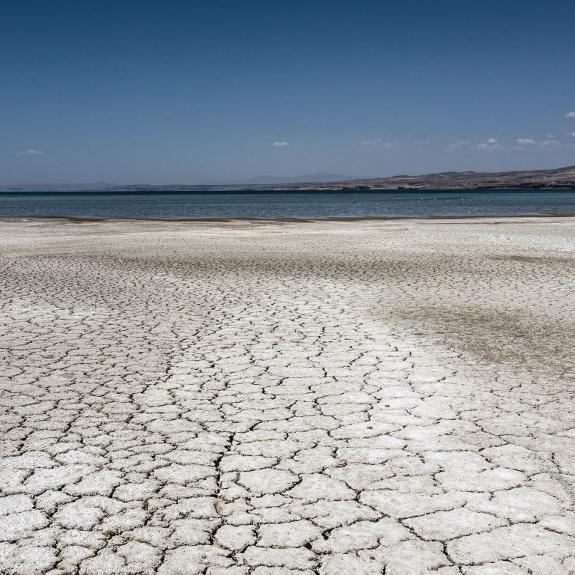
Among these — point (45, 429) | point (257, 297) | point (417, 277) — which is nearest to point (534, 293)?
point (417, 277)

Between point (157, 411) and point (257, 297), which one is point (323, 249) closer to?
point (257, 297)

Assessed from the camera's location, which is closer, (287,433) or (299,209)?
(287,433)

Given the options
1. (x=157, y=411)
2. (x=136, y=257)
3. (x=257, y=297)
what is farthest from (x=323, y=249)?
(x=157, y=411)

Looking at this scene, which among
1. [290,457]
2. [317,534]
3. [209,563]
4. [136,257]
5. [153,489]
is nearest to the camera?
[209,563]

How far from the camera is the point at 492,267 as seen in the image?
13.3 metres

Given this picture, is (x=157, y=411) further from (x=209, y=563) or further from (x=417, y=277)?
(x=417, y=277)

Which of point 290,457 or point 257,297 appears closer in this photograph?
point 290,457

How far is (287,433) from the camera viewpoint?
432cm

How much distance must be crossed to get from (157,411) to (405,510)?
2.09 meters

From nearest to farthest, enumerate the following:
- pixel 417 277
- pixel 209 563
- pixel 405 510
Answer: pixel 209 563 → pixel 405 510 → pixel 417 277

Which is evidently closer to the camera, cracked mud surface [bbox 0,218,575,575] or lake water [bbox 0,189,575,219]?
cracked mud surface [bbox 0,218,575,575]

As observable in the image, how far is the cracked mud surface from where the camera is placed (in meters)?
2.96

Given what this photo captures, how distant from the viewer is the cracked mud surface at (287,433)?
2.96 m

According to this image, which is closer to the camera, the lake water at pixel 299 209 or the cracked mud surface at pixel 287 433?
the cracked mud surface at pixel 287 433
